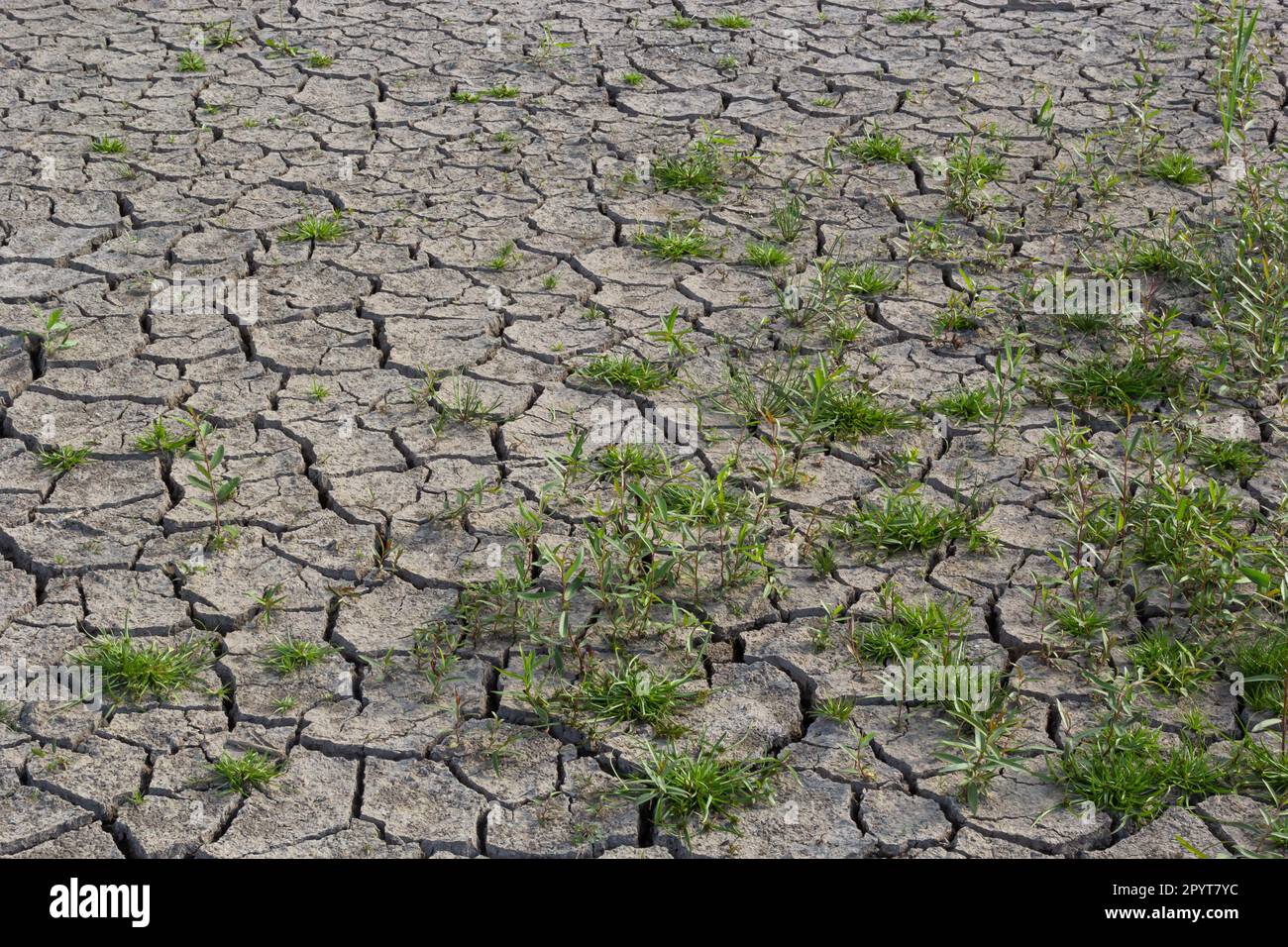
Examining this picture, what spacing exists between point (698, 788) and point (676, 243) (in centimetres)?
261

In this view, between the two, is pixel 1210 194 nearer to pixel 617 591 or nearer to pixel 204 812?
pixel 617 591

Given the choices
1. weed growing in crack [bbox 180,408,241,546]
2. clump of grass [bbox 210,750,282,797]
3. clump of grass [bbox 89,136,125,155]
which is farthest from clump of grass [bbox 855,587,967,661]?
clump of grass [bbox 89,136,125,155]

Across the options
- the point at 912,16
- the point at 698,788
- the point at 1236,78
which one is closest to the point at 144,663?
the point at 698,788

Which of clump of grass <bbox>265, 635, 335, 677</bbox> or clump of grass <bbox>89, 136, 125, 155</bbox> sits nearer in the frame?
clump of grass <bbox>265, 635, 335, 677</bbox>

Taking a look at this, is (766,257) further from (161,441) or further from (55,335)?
(55,335)

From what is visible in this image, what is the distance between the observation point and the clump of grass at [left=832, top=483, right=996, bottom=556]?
12.7ft

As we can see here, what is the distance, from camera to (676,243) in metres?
5.27

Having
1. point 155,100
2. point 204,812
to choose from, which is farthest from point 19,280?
point 204,812

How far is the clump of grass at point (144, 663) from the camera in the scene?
339 cm

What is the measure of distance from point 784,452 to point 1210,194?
96.1 inches

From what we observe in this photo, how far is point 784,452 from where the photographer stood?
167 inches

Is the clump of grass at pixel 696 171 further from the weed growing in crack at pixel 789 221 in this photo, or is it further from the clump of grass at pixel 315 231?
the clump of grass at pixel 315 231

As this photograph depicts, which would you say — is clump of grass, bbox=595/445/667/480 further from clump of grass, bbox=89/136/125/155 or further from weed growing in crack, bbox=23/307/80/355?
clump of grass, bbox=89/136/125/155

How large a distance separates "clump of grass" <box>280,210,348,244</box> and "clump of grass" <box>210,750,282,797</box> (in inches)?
102
